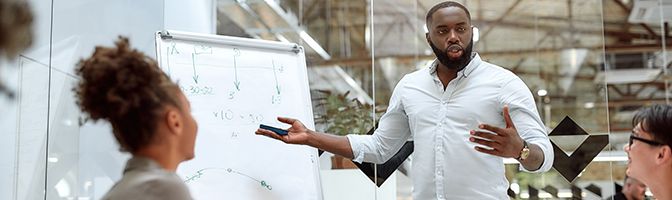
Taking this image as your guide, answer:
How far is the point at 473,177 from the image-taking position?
2766mm

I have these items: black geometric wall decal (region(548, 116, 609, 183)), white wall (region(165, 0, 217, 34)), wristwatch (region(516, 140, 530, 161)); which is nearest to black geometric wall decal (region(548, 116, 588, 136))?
black geometric wall decal (region(548, 116, 609, 183))

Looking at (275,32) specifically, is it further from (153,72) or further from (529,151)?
(153,72)

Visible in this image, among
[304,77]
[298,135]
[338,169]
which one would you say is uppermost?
[304,77]

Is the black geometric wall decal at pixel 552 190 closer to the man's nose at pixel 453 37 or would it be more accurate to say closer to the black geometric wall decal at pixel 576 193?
the black geometric wall decal at pixel 576 193

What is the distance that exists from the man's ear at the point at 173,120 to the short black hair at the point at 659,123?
52.8 inches

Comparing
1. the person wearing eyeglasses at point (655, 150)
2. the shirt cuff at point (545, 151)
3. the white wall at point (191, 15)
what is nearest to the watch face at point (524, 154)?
the shirt cuff at point (545, 151)

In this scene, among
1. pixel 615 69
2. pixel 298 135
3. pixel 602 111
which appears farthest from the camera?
pixel 615 69

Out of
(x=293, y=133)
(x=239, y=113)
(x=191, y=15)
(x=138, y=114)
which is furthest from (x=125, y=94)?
(x=191, y=15)

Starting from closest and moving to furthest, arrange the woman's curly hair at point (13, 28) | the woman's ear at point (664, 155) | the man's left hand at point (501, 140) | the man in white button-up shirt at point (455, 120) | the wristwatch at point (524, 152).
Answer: the woman's curly hair at point (13, 28) → the woman's ear at point (664, 155) → the man's left hand at point (501, 140) → the wristwatch at point (524, 152) → the man in white button-up shirt at point (455, 120)

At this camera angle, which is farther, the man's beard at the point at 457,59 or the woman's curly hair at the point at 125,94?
the man's beard at the point at 457,59

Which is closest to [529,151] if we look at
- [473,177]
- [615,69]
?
[473,177]

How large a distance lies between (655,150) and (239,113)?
57.9 inches

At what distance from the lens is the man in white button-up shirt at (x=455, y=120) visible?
276cm

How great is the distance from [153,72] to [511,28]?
2792mm
